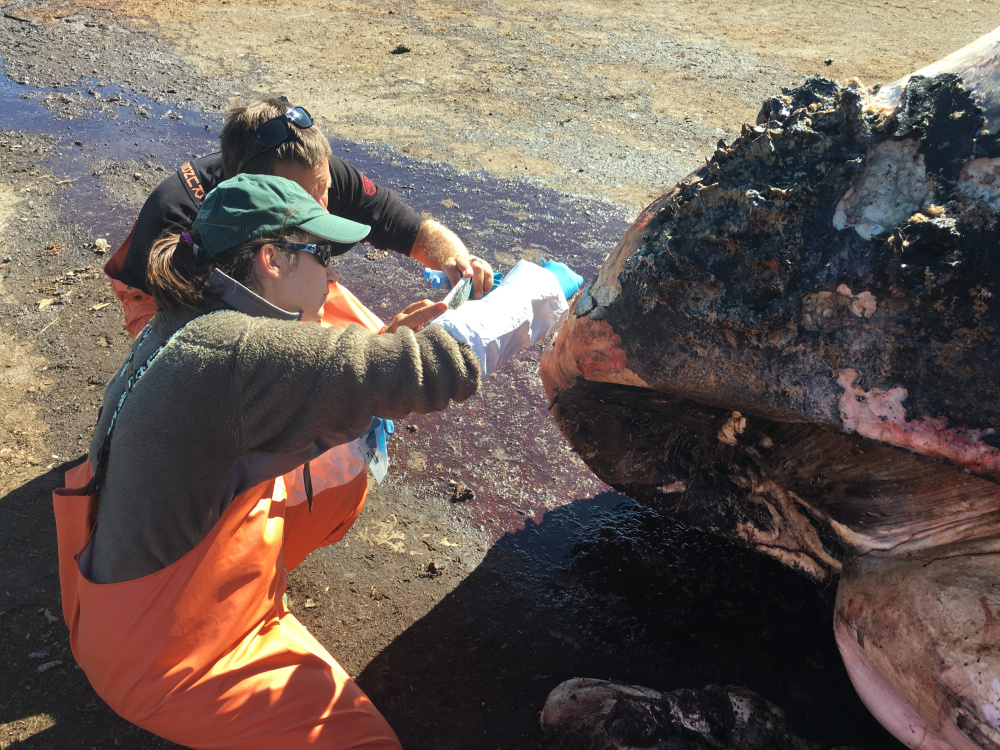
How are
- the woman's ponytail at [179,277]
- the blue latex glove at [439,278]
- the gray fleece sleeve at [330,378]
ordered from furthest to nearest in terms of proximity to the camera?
the blue latex glove at [439,278] → the woman's ponytail at [179,277] → the gray fleece sleeve at [330,378]

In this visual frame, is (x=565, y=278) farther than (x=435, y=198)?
No

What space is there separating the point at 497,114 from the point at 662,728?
14.9ft

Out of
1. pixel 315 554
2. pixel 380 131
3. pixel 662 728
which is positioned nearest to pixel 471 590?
pixel 315 554

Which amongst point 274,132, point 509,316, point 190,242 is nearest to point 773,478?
point 509,316

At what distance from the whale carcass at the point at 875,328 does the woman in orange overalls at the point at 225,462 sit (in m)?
0.42

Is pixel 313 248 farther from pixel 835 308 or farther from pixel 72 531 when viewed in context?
pixel 835 308

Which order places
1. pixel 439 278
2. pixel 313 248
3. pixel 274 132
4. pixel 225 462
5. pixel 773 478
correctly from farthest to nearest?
pixel 439 278 < pixel 274 132 < pixel 773 478 < pixel 313 248 < pixel 225 462

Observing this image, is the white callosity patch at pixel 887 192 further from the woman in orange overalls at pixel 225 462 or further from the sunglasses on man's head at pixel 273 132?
the sunglasses on man's head at pixel 273 132

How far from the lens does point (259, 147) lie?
206 cm

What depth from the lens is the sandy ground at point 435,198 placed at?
1.96 meters

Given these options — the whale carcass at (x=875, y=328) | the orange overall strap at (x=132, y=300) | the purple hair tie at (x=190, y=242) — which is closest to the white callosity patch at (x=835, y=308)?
the whale carcass at (x=875, y=328)

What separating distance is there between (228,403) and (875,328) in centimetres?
113

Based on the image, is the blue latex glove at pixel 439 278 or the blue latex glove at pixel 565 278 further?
the blue latex glove at pixel 439 278

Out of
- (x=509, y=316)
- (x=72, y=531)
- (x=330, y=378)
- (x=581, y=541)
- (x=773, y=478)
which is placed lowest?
(x=581, y=541)
